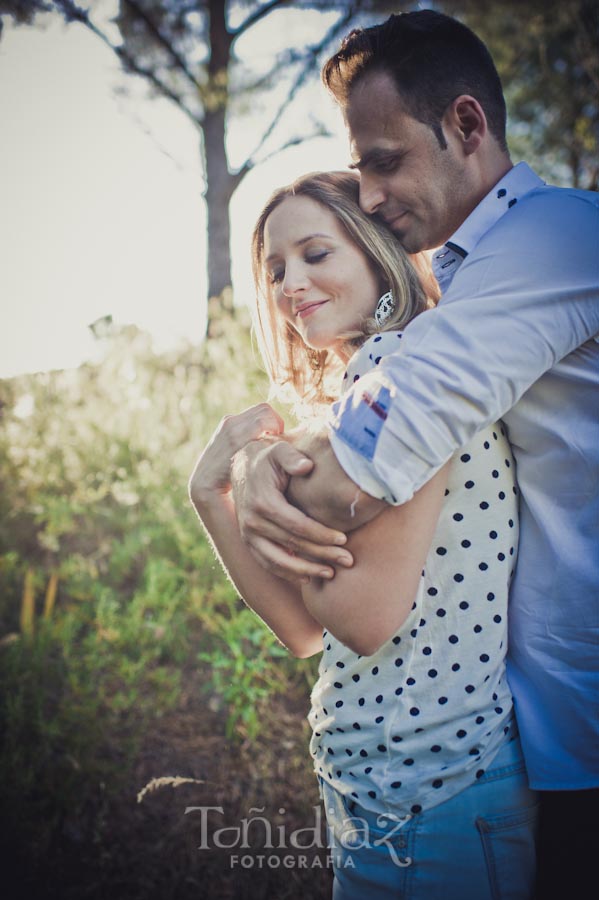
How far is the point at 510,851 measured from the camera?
1239 millimetres

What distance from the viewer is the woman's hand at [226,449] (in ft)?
5.37

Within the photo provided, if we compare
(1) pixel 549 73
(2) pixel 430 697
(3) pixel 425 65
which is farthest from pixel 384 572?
(1) pixel 549 73

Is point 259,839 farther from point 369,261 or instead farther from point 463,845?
point 369,261

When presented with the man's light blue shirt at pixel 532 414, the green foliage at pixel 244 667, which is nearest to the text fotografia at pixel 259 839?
the green foliage at pixel 244 667

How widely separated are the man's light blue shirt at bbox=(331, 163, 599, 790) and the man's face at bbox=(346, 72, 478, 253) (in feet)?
0.52

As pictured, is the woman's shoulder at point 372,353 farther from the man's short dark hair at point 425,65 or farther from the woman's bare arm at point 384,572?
the man's short dark hair at point 425,65

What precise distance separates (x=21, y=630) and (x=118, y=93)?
21.8ft

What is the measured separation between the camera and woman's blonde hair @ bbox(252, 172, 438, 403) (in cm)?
171

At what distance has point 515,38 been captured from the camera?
6941mm

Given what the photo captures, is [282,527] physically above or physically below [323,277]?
below

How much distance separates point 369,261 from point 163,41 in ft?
24.1

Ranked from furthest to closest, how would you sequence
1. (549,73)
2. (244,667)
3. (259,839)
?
(549,73), (244,667), (259,839)

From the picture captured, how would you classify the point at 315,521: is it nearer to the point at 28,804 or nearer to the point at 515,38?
the point at 28,804

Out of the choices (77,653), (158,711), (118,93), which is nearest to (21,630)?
(77,653)
